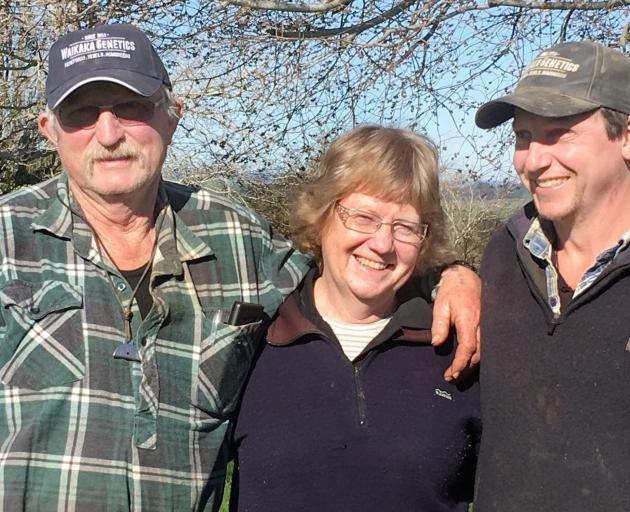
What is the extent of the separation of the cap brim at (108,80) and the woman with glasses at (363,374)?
2.27 ft

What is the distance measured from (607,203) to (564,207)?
128 mm

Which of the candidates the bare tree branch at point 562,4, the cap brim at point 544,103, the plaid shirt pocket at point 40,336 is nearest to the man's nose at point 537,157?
the cap brim at point 544,103

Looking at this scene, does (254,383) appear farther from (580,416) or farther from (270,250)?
(580,416)

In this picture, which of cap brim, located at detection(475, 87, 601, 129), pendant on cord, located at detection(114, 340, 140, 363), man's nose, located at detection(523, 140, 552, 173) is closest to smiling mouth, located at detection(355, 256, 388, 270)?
man's nose, located at detection(523, 140, 552, 173)

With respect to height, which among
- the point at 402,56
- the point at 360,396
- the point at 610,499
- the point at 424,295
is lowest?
the point at 610,499

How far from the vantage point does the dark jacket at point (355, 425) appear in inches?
100

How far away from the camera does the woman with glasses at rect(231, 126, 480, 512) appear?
2561 mm

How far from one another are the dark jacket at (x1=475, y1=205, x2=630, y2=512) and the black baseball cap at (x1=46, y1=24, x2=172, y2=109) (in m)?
1.40

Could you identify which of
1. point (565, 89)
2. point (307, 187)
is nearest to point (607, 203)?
point (565, 89)

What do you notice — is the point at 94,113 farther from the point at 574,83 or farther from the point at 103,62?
the point at 574,83

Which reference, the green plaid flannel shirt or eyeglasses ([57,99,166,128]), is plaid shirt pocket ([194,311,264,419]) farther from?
eyeglasses ([57,99,166,128])

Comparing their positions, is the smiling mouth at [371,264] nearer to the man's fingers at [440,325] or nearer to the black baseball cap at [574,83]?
the man's fingers at [440,325]

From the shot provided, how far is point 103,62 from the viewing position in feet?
8.76

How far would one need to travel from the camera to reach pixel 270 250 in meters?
3.10
